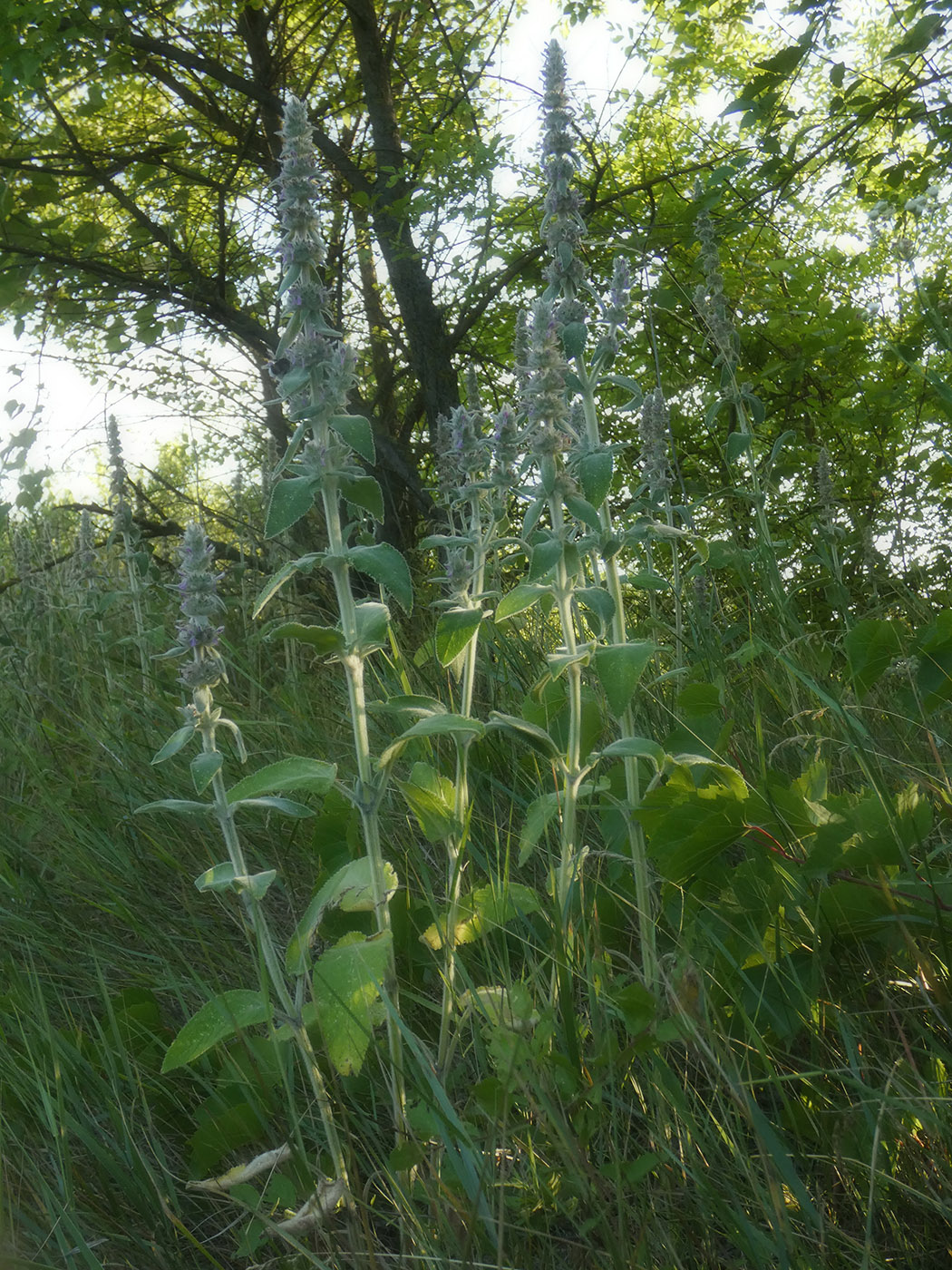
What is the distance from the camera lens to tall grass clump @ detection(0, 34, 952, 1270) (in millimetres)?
1274

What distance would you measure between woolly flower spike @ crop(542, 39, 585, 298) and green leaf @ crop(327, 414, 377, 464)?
0.73 meters

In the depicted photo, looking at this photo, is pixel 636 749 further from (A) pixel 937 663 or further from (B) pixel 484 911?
(A) pixel 937 663

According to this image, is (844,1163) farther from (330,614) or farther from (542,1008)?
(330,614)

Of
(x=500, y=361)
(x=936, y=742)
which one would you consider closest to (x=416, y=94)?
(x=500, y=361)

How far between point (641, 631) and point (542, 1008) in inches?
86.0

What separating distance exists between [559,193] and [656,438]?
1.25 metres

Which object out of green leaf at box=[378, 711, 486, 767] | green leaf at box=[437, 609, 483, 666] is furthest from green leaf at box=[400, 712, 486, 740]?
green leaf at box=[437, 609, 483, 666]

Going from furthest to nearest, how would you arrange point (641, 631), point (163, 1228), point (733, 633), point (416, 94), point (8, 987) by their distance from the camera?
point (416, 94)
point (641, 631)
point (733, 633)
point (8, 987)
point (163, 1228)

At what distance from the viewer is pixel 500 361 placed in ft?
22.0

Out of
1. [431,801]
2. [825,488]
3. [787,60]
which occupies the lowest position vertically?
[431,801]

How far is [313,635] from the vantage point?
1.50m

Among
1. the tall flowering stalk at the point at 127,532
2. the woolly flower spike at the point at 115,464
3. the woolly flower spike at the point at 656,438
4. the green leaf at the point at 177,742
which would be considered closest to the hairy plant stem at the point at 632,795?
the green leaf at the point at 177,742

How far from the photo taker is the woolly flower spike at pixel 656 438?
3240mm

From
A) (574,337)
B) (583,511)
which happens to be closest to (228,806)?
(583,511)
